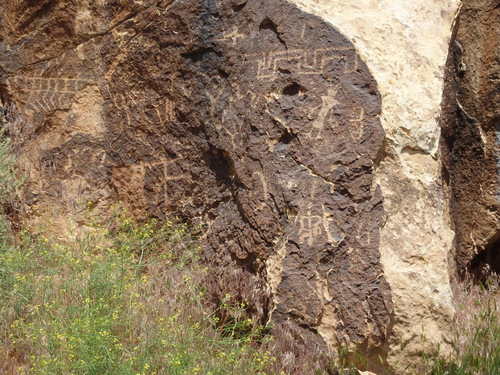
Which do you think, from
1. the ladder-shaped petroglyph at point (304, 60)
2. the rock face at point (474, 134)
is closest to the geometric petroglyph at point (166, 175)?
the ladder-shaped petroglyph at point (304, 60)

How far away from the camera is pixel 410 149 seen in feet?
13.1

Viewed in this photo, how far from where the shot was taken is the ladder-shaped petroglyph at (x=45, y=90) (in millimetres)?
4902

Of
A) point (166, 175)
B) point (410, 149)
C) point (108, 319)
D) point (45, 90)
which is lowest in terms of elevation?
point (108, 319)

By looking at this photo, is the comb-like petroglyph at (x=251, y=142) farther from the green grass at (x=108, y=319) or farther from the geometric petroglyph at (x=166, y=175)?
the green grass at (x=108, y=319)

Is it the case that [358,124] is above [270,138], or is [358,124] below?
above

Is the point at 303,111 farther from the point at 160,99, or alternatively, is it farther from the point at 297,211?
the point at 160,99

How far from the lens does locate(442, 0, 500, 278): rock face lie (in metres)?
4.82

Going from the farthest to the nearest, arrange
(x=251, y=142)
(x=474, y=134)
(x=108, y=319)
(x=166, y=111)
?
(x=474, y=134) → (x=166, y=111) → (x=251, y=142) → (x=108, y=319)

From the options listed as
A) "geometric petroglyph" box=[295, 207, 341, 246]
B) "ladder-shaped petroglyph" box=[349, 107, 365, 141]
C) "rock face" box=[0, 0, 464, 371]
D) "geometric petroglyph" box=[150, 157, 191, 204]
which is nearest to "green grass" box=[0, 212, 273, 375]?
"rock face" box=[0, 0, 464, 371]

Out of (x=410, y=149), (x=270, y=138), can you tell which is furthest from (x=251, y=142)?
(x=410, y=149)

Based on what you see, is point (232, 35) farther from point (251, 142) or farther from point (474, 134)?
point (474, 134)

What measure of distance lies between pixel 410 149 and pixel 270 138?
0.86 meters

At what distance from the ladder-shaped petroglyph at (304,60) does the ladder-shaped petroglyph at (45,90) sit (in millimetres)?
1411

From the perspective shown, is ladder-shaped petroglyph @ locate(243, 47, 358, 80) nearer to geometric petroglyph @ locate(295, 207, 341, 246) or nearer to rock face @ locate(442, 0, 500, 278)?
geometric petroglyph @ locate(295, 207, 341, 246)
